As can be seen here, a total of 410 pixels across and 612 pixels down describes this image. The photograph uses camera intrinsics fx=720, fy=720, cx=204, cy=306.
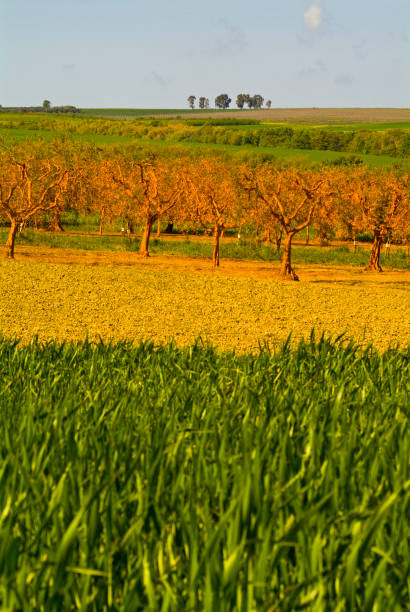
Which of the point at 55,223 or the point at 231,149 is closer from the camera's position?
the point at 55,223

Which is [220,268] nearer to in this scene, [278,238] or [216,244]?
[216,244]

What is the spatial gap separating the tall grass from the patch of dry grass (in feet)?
28.3

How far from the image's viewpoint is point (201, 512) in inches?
97.8

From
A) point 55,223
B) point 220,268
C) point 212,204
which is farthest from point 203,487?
point 55,223

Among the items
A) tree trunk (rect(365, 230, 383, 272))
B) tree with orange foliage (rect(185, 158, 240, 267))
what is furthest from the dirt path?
tree with orange foliage (rect(185, 158, 240, 267))

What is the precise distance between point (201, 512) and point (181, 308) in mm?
17524

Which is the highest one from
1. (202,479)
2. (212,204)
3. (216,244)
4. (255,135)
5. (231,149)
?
(255,135)

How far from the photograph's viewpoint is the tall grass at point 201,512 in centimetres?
199

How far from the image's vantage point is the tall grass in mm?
1989

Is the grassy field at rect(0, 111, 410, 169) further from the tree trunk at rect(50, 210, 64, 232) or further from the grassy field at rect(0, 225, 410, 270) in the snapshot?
the grassy field at rect(0, 225, 410, 270)

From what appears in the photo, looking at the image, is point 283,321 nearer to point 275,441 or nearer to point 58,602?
point 275,441

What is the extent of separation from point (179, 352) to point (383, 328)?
38.2 feet

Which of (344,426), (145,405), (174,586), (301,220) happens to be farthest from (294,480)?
(301,220)

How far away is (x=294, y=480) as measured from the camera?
2.60 metres
